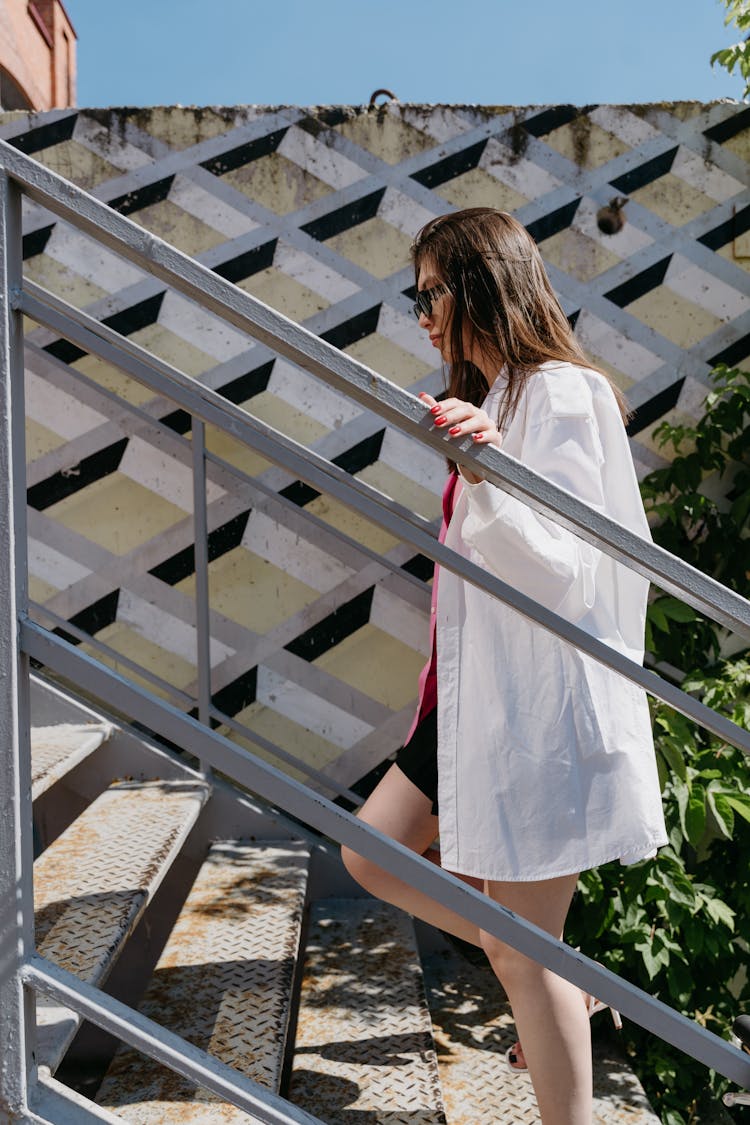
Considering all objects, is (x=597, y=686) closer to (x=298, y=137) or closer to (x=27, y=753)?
(x=27, y=753)

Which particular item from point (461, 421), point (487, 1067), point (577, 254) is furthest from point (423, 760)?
point (577, 254)

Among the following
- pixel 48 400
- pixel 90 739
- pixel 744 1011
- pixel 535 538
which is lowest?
pixel 744 1011

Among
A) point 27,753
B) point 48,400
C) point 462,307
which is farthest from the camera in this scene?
point 48,400

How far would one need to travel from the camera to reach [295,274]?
130 inches

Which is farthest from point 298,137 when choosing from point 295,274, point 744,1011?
point 744,1011

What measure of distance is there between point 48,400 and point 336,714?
4.92 feet

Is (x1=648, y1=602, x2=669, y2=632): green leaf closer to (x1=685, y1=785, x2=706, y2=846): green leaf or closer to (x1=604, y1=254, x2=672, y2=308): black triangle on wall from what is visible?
(x1=685, y1=785, x2=706, y2=846): green leaf

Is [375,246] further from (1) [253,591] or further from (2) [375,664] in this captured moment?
(2) [375,664]

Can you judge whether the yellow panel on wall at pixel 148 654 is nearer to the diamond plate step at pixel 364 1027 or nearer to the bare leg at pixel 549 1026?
the diamond plate step at pixel 364 1027

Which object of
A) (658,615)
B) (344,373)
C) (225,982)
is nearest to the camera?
(344,373)

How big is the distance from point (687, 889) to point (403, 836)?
3.78 feet

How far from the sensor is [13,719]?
44.1 inches

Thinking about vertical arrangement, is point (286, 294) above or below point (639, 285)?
below

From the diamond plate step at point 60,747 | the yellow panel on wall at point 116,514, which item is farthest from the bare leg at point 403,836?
the yellow panel on wall at point 116,514
